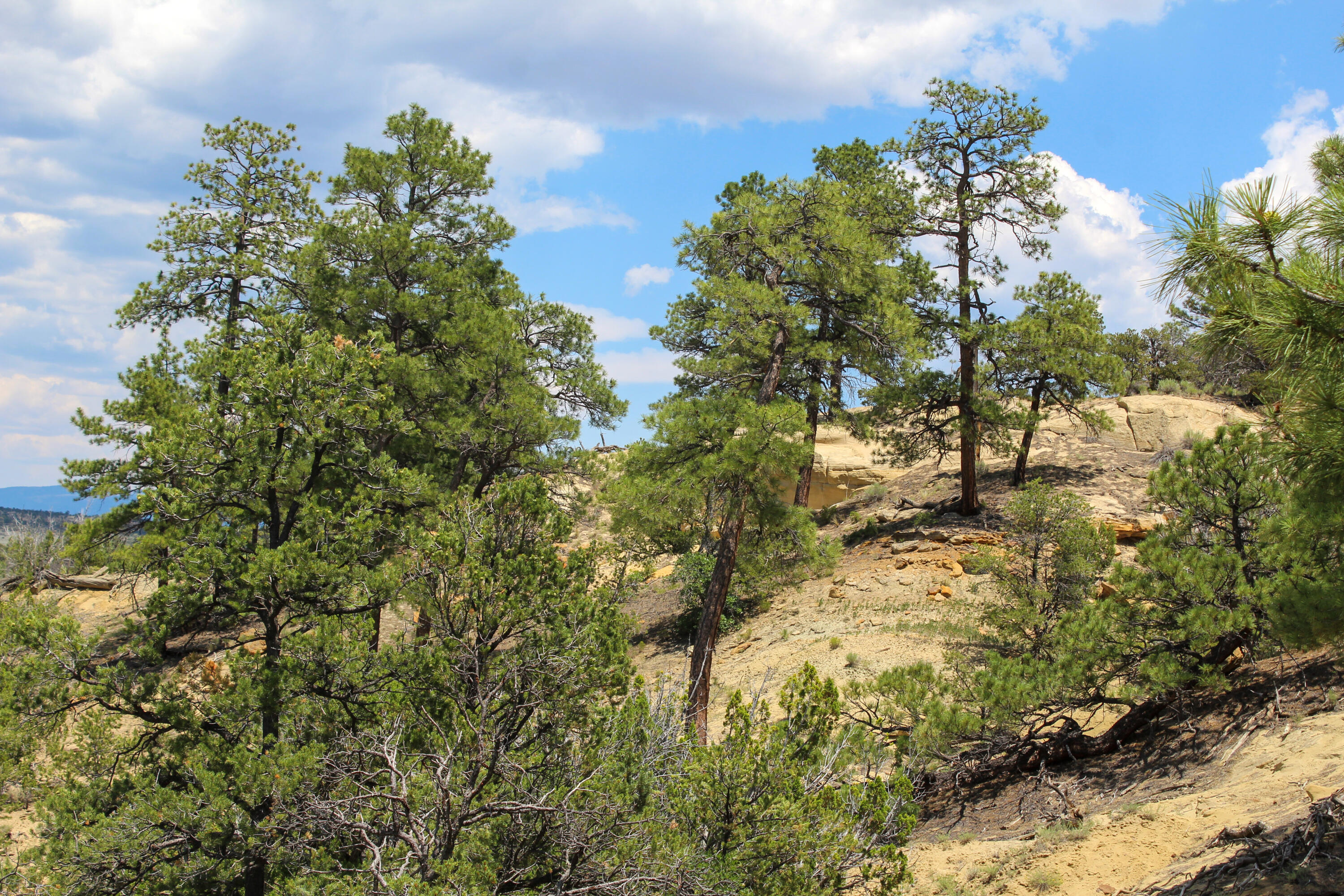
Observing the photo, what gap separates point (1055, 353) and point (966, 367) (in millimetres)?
2145

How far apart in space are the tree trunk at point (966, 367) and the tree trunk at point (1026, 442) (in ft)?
4.20

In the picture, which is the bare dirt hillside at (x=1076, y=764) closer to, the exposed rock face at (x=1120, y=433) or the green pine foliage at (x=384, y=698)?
the green pine foliage at (x=384, y=698)

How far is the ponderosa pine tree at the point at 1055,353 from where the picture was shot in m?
18.9

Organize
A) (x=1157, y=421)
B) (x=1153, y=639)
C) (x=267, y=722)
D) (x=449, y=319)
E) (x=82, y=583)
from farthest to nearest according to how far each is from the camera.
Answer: (x=1157, y=421)
(x=82, y=583)
(x=449, y=319)
(x=1153, y=639)
(x=267, y=722)

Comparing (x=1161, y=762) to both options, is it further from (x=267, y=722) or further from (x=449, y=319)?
(x=449, y=319)

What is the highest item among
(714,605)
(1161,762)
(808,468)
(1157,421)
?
(1157,421)

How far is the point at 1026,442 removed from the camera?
2188 centimetres

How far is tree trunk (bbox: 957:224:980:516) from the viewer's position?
20.1 m

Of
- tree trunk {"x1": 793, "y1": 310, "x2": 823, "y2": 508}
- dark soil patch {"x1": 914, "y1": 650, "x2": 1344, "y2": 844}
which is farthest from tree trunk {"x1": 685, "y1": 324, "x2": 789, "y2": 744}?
dark soil patch {"x1": 914, "y1": 650, "x2": 1344, "y2": 844}

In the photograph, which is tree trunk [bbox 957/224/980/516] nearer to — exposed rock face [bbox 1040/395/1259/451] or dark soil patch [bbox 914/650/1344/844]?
exposed rock face [bbox 1040/395/1259/451]

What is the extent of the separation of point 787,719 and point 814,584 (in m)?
13.7

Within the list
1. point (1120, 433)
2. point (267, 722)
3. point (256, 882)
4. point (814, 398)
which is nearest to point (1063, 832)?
point (256, 882)

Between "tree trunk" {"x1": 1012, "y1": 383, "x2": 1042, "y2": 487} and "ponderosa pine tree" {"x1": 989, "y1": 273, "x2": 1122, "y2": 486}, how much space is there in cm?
3

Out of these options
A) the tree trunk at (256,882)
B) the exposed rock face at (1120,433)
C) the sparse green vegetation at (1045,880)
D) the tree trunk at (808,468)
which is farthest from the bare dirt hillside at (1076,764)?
the exposed rock face at (1120,433)
